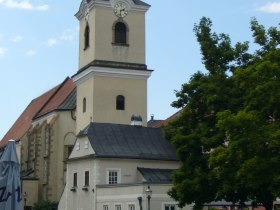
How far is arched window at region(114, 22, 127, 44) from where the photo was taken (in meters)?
58.8

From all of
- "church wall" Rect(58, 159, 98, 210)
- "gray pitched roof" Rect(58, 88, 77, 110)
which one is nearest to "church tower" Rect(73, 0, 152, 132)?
"gray pitched roof" Rect(58, 88, 77, 110)

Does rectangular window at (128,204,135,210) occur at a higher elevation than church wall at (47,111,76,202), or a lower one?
lower

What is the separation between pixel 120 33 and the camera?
58.9m

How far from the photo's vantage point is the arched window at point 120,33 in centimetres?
5878

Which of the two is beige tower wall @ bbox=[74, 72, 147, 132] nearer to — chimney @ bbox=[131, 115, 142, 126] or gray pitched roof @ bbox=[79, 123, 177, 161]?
chimney @ bbox=[131, 115, 142, 126]

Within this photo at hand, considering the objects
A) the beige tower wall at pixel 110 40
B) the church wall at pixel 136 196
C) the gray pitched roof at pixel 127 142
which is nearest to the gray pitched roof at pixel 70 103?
the beige tower wall at pixel 110 40

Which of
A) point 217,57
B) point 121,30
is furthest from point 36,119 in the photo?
point 217,57

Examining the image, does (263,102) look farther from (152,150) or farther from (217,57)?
(152,150)

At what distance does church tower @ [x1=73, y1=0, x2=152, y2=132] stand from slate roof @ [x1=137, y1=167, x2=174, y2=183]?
838 centimetres

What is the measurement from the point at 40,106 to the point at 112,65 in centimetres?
2050

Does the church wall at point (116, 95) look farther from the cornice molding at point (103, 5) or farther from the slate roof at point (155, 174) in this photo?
the slate roof at point (155, 174)

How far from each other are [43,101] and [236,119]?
51.5 meters

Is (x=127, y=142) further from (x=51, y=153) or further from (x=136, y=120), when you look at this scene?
(x=51, y=153)

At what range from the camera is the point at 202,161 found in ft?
108
